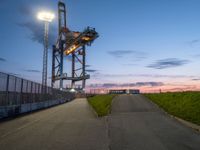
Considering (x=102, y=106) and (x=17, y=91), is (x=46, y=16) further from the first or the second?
(x=17, y=91)

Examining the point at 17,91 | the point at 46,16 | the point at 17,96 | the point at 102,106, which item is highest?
the point at 46,16

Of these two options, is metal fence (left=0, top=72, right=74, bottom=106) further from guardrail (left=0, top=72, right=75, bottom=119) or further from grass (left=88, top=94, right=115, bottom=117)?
grass (left=88, top=94, right=115, bottom=117)

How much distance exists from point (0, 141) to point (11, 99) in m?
11.7

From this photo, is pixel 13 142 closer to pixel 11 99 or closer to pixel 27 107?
pixel 11 99

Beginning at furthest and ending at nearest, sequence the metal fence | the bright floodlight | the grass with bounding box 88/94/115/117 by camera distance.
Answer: the bright floodlight
the grass with bounding box 88/94/115/117
the metal fence

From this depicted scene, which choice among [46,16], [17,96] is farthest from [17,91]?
[46,16]

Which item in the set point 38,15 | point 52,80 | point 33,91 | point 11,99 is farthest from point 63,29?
point 11,99

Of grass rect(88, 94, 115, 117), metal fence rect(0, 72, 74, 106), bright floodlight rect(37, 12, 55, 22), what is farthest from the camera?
bright floodlight rect(37, 12, 55, 22)

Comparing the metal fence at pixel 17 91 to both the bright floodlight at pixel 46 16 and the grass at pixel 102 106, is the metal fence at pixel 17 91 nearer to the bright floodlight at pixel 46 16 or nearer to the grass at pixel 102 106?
the grass at pixel 102 106

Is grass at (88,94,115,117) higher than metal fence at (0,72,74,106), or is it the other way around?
metal fence at (0,72,74,106)

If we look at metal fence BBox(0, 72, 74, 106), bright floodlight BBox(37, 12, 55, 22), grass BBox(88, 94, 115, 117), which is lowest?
grass BBox(88, 94, 115, 117)

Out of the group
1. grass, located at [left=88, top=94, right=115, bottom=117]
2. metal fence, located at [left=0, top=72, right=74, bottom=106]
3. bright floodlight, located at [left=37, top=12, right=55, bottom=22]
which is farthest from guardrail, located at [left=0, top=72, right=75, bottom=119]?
bright floodlight, located at [left=37, top=12, right=55, bottom=22]

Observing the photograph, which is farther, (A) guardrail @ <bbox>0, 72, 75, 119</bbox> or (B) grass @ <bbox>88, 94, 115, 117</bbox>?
(B) grass @ <bbox>88, 94, 115, 117</bbox>

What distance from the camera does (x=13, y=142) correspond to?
9492 mm
